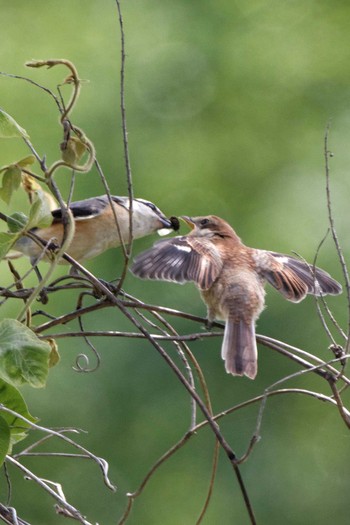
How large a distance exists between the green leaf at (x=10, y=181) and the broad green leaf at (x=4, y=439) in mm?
444

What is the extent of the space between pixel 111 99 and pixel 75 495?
8.58 ft

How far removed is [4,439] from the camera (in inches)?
65.2

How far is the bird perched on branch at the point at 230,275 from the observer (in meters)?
2.54

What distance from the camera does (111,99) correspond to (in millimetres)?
6293

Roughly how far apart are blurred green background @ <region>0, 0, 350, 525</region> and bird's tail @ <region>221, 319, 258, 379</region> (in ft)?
7.27

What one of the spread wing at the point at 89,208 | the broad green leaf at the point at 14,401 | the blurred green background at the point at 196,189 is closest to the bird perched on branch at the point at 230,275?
the spread wing at the point at 89,208

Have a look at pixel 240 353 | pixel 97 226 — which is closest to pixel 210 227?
pixel 97 226

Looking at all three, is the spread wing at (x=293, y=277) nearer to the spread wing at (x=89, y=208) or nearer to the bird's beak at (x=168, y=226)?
the bird's beak at (x=168, y=226)

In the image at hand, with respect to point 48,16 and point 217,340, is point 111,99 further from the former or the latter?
point 217,340

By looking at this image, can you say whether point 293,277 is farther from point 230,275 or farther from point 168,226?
point 168,226

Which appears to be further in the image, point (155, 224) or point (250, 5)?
point (250, 5)

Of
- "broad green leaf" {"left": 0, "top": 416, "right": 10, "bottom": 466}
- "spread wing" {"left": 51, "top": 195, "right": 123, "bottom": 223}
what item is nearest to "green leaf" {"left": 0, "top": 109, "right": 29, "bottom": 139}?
"broad green leaf" {"left": 0, "top": 416, "right": 10, "bottom": 466}

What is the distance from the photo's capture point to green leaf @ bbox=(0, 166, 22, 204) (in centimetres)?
183

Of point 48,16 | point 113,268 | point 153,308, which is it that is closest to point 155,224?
point 153,308
